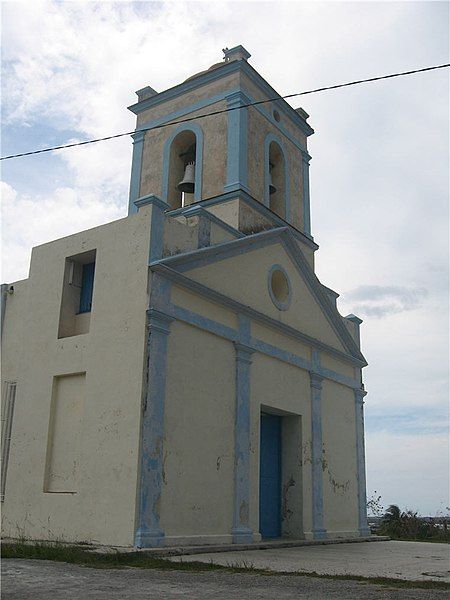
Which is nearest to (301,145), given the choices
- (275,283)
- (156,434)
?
(275,283)

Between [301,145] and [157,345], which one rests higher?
[301,145]

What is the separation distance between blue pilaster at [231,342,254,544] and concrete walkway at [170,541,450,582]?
66 cm

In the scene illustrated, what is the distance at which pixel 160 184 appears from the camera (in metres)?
16.9

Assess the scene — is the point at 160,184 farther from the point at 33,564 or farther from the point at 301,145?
the point at 33,564

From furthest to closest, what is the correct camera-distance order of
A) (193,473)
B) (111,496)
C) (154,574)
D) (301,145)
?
(301,145) < (193,473) < (111,496) < (154,574)

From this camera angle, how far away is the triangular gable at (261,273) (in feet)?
40.7

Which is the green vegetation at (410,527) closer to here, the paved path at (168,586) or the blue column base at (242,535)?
the blue column base at (242,535)

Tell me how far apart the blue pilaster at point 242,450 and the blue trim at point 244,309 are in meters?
0.77

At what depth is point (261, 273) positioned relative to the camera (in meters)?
14.5

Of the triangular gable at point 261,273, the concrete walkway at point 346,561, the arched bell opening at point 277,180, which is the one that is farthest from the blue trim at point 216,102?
the concrete walkway at point 346,561

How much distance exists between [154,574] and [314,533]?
25.1 ft

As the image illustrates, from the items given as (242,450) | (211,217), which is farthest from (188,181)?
(242,450)

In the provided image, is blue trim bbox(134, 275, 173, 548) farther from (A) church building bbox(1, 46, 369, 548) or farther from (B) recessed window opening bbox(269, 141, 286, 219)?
(B) recessed window opening bbox(269, 141, 286, 219)

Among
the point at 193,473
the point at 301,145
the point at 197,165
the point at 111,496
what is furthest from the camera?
the point at 301,145
